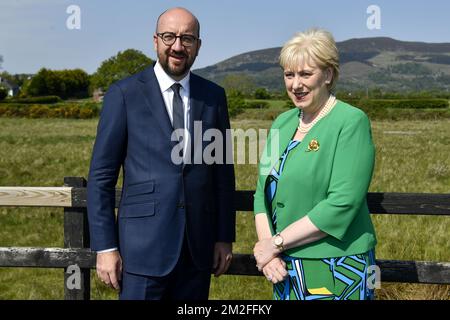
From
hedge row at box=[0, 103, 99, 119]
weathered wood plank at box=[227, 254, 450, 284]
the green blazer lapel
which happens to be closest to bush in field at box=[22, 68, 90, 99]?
hedge row at box=[0, 103, 99, 119]

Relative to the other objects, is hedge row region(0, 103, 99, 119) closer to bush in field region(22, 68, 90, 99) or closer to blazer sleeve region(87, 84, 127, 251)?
bush in field region(22, 68, 90, 99)

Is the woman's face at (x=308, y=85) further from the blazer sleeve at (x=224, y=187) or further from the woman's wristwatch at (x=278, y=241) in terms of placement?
the woman's wristwatch at (x=278, y=241)

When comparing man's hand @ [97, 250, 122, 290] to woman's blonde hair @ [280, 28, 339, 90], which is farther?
man's hand @ [97, 250, 122, 290]

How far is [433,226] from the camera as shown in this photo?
8.81 meters

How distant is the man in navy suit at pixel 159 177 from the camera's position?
10.2 ft

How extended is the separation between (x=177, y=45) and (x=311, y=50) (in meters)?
0.71

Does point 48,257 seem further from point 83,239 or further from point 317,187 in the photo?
point 317,187

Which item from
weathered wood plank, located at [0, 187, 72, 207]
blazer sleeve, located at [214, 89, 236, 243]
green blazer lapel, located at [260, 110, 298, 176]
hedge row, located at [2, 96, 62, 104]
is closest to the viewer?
green blazer lapel, located at [260, 110, 298, 176]

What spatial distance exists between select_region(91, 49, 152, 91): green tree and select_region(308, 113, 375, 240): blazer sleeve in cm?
12191

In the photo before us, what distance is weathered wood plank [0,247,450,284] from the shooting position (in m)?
3.97

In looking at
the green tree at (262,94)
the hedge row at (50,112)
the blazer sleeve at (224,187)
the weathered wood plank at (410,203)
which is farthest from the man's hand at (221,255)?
the green tree at (262,94)

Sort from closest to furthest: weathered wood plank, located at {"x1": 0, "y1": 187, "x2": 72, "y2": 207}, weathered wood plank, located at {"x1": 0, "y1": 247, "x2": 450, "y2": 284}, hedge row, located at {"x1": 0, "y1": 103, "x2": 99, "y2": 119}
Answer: weathered wood plank, located at {"x1": 0, "y1": 247, "x2": 450, "y2": 284}
weathered wood plank, located at {"x1": 0, "y1": 187, "x2": 72, "y2": 207}
hedge row, located at {"x1": 0, "y1": 103, "x2": 99, "y2": 119}
